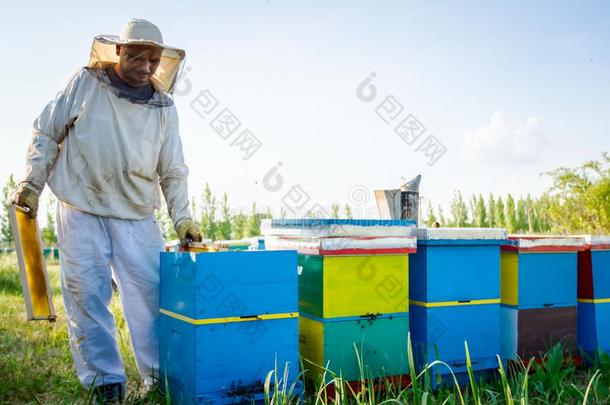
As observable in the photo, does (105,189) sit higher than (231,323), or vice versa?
(105,189)

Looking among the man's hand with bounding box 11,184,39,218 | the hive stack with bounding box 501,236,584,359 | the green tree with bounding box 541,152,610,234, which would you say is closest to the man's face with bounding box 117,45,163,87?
the man's hand with bounding box 11,184,39,218

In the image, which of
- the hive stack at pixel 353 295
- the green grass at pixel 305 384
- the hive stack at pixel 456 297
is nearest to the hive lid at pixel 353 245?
the hive stack at pixel 353 295

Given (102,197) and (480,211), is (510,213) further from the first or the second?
(102,197)

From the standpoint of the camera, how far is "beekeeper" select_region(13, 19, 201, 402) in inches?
117

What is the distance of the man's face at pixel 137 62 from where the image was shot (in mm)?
2979

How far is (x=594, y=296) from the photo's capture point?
12.5 feet

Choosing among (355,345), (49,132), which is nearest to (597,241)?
(355,345)

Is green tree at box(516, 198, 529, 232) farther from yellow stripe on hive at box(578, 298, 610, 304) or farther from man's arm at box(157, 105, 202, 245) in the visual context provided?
man's arm at box(157, 105, 202, 245)

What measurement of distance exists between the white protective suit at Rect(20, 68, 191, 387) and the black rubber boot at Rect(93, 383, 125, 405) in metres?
0.03

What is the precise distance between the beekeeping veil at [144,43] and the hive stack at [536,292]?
2166 mm

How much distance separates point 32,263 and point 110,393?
77cm

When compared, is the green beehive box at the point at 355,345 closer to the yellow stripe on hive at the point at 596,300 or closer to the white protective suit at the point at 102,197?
the white protective suit at the point at 102,197

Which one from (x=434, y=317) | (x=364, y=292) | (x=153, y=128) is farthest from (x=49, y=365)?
(x=434, y=317)

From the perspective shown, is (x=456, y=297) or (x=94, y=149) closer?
(x=94, y=149)
